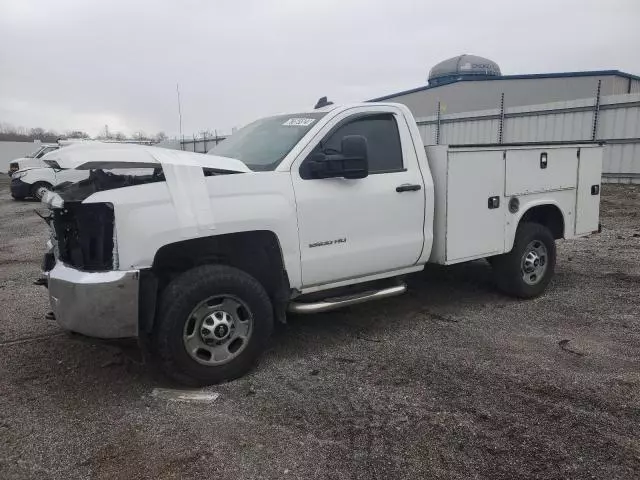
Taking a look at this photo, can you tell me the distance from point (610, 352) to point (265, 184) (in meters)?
3.06

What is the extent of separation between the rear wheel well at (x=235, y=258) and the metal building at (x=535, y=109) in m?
11.8

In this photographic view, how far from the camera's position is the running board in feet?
13.7

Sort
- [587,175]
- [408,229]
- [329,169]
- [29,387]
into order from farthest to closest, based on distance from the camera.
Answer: [587,175] → [408,229] → [329,169] → [29,387]

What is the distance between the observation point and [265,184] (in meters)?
3.89

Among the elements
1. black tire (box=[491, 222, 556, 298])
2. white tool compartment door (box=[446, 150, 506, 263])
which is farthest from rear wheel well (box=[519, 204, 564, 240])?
white tool compartment door (box=[446, 150, 506, 263])

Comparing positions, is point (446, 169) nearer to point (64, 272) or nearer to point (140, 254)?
point (140, 254)

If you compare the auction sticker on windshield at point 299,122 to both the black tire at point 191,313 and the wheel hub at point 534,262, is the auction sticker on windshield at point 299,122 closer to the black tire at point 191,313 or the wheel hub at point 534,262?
the black tire at point 191,313

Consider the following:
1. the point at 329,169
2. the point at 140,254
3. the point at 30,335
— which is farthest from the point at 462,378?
the point at 30,335

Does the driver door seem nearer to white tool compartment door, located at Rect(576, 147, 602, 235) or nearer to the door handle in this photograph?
the door handle

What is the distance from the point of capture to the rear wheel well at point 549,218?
19.4ft

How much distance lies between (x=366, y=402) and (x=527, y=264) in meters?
3.05

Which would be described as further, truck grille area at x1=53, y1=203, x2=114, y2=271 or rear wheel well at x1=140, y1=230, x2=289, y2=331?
rear wheel well at x1=140, y1=230, x2=289, y2=331

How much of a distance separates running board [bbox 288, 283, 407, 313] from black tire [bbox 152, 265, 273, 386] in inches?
12.6

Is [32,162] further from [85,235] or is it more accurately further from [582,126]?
[582,126]
